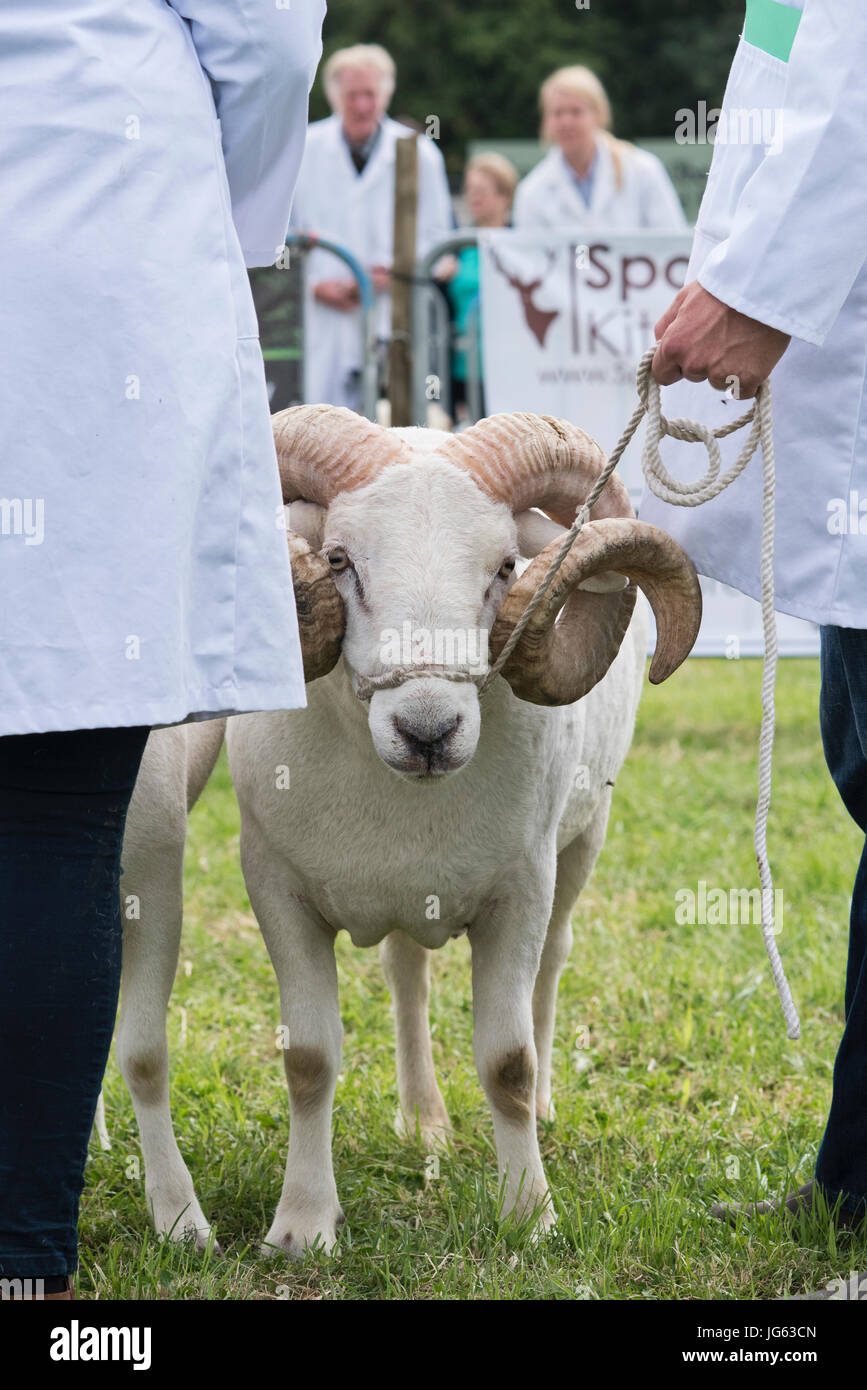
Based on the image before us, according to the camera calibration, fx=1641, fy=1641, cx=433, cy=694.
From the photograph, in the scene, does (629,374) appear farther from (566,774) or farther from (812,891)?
(566,774)

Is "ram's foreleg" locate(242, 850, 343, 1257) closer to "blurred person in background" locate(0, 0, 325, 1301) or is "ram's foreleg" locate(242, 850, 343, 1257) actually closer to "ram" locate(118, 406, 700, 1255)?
"ram" locate(118, 406, 700, 1255)

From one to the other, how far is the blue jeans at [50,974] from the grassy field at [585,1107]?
523 millimetres

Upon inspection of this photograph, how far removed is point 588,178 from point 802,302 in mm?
8000

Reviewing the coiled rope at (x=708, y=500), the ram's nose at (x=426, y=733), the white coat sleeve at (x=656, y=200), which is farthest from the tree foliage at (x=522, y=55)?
the ram's nose at (x=426, y=733)

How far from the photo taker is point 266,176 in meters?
2.38

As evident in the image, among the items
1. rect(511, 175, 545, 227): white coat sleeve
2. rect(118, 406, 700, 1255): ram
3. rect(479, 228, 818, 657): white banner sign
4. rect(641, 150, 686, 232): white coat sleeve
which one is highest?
rect(511, 175, 545, 227): white coat sleeve

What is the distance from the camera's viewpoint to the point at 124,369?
202 cm

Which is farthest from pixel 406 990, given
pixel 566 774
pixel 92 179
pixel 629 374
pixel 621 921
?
pixel 629 374

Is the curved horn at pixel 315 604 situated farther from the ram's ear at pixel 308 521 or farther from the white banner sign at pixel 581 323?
the white banner sign at pixel 581 323

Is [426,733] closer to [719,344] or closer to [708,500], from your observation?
[708,500]

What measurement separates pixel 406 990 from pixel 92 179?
206cm

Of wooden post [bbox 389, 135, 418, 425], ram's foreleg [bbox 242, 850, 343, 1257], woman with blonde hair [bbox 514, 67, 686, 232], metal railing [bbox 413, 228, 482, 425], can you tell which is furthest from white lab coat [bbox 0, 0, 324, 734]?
woman with blonde hair [bbox 514, 67, 686, 232]

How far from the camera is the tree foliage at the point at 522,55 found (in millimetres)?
30109

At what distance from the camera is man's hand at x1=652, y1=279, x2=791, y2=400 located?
2.28m
